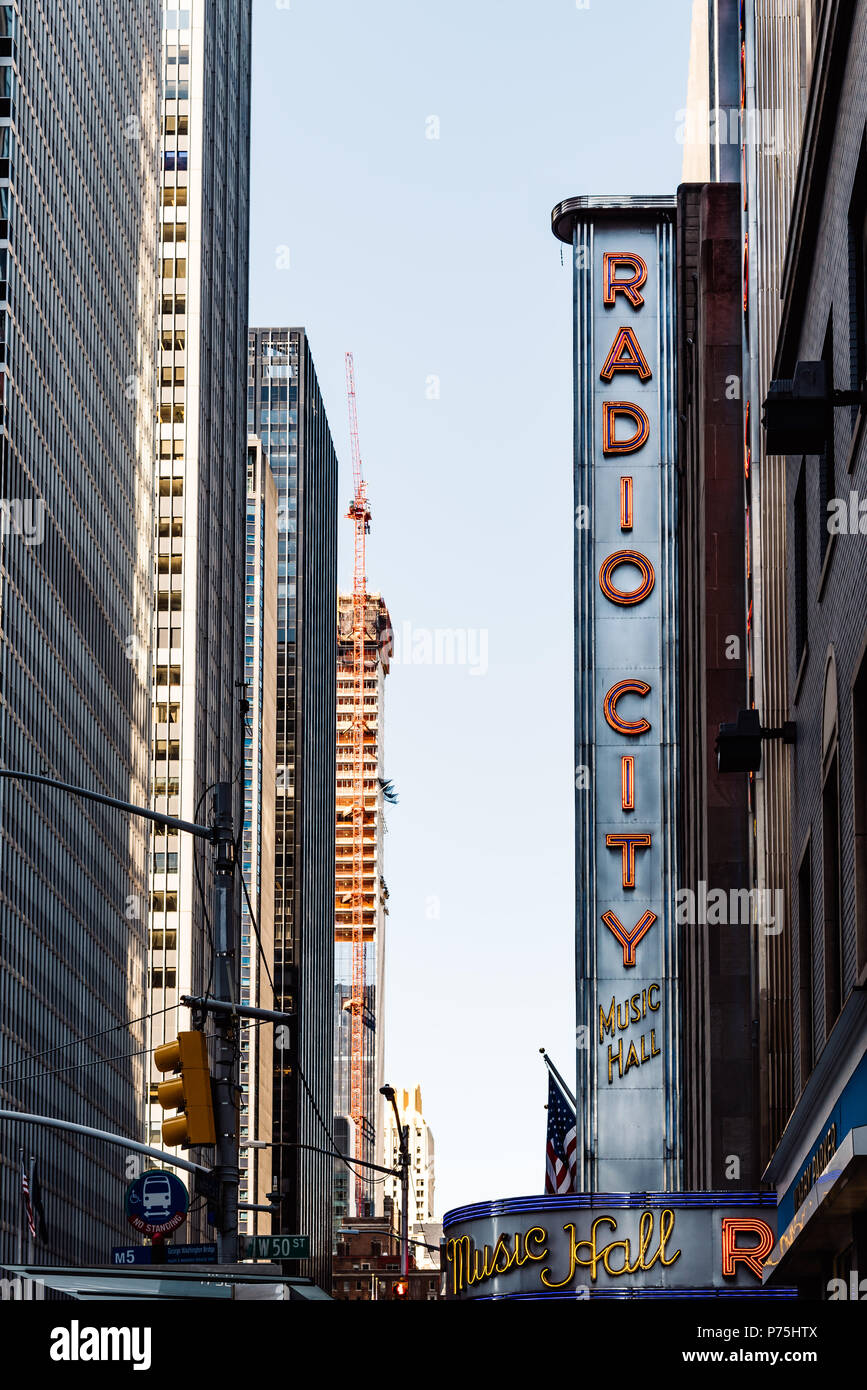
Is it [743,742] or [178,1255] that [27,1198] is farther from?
[178,1255]

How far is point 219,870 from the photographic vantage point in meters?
26.5

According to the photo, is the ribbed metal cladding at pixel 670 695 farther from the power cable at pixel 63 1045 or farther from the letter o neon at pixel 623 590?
the power cable at pixel 63 1045

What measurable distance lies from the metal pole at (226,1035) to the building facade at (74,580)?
78369 mm

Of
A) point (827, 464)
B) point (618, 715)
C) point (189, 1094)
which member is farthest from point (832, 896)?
point (618, 715)

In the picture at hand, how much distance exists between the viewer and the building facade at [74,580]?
10838 centimetres

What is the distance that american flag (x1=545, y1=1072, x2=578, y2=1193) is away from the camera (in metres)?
53.8

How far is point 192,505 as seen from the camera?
535 ft

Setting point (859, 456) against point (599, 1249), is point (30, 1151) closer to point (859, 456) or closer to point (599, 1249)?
point (599, 1249)

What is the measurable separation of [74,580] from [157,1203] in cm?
9918

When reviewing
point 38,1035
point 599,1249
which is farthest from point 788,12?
point 38,1035

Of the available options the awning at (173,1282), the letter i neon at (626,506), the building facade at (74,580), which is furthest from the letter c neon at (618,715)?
the building facade at (74,580)

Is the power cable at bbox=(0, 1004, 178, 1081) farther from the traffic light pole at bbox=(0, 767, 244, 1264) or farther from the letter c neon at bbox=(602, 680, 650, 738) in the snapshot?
the traffic light pole at bbox=(0, 767, 244, 1264)
